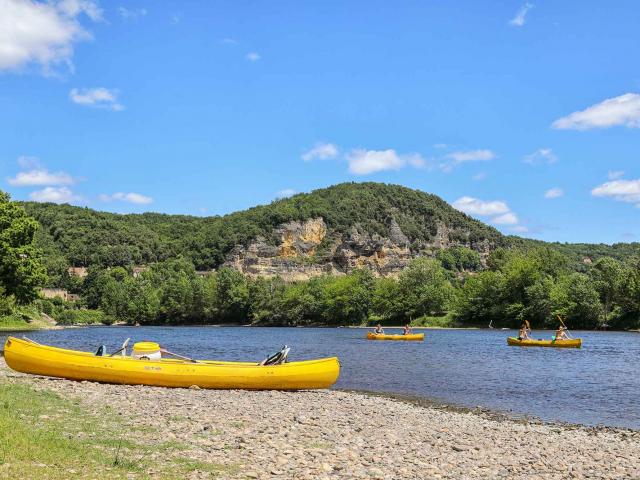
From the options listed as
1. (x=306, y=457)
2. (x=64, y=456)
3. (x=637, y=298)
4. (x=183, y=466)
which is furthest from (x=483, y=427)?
(x=637, y=298)

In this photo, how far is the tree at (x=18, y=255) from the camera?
183ft

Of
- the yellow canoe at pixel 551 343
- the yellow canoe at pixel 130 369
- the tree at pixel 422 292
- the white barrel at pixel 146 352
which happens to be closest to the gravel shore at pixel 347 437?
the yellow canoe at pixel 130 369

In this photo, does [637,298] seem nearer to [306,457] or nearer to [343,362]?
→ [343,362]

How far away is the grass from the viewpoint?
9.55 m

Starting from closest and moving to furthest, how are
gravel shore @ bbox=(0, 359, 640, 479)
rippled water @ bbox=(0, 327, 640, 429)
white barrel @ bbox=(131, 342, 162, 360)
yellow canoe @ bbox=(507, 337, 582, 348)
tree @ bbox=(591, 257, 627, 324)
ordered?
gravel shore @ bbox=(0, 359, 640, 479) → white barrel @ bbox=(131, 342, 162, 360) → rippled water @ bbox=(0, 327, 640, 429) → yellow canoe @ bbox=(507, 337, 582, 348) → tree @ bbox=(591, 257, 627, 324)

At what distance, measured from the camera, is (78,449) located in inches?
436

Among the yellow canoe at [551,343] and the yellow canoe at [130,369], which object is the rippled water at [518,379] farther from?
the yellow canoe at [130,369]

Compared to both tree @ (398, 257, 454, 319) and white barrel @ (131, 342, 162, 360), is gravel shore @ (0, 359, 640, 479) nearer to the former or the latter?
white barrel @ (131, 342, 162, 360)

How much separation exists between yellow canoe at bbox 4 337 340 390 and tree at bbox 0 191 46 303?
37.0 metres

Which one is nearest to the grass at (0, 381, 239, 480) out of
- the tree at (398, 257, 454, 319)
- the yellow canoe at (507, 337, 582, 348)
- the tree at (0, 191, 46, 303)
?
the tree at (0, 191, 46, 303)

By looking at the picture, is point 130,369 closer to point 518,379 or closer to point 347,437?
point 347,437

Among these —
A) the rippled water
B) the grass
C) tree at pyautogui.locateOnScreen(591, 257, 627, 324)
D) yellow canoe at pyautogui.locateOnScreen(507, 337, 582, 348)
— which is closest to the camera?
the grass

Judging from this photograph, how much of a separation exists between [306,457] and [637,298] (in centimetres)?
9915

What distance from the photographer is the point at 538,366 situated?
142 ft
